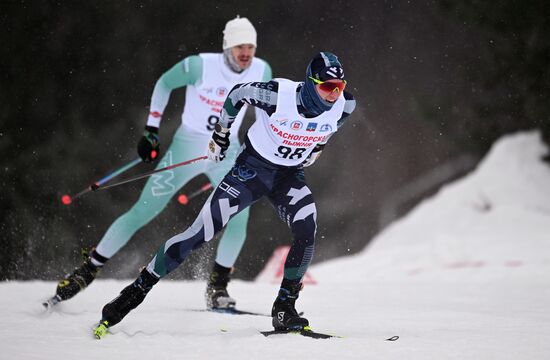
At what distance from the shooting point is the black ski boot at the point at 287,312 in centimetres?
397

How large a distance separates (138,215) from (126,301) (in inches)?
50.1

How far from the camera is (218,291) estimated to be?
16.8ft

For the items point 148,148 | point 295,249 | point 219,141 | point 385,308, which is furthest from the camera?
point 385,308

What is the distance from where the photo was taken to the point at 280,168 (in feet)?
13.9

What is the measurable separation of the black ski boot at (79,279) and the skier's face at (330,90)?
1.96 m

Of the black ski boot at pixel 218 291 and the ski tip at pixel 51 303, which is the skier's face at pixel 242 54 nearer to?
the black ski boot at pixel 218 291

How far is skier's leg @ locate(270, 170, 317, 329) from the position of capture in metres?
4.01

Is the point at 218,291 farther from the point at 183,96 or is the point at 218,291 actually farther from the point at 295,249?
the point at 183,96

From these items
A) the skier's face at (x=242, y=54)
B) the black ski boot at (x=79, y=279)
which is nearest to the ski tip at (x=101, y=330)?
the black ski boot at (x=79, y=279)

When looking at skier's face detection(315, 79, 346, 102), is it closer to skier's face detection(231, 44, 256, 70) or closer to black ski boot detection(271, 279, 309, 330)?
black ski boot detection(271, 279, 309, 330)

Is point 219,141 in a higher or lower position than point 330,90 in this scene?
lower

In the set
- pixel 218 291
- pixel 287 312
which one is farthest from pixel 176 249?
pixel 218 291

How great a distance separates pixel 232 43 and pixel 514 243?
6101 millimetres

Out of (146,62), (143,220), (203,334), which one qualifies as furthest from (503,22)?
(203,334)
